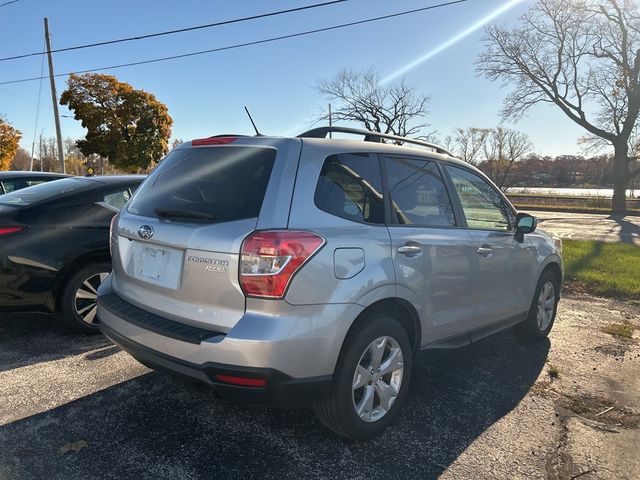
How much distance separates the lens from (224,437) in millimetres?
2816

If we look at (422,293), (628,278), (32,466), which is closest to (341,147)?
(422,293)

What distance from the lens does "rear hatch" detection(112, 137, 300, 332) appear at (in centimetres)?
239

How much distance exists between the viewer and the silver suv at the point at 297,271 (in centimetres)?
233

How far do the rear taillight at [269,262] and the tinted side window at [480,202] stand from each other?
5.96ft

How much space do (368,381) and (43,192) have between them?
3671 mm

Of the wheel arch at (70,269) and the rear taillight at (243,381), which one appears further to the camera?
the wheel arch at (70,269)

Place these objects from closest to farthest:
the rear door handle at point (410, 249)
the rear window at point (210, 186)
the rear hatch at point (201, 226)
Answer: the rear hatch at point (201, 226) < the rear window at point (210, 186) < the rear door handle at point (410, 249)

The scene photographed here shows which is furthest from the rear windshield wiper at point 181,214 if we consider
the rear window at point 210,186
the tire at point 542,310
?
the tire at point 542,310

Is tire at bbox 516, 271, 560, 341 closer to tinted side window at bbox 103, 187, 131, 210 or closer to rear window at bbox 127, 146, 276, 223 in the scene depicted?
rear window at bbox 127, 146, 276, 223

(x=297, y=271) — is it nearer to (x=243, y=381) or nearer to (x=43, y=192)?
(x=243, y=381)

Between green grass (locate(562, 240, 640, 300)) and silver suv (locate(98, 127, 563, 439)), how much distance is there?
4599 millimetres

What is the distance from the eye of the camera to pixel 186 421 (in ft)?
9.81

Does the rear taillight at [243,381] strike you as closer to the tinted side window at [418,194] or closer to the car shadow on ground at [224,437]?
the car shadow on ground at [224,437]

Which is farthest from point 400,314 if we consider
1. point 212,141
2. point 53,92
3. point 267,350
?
point 53,92
